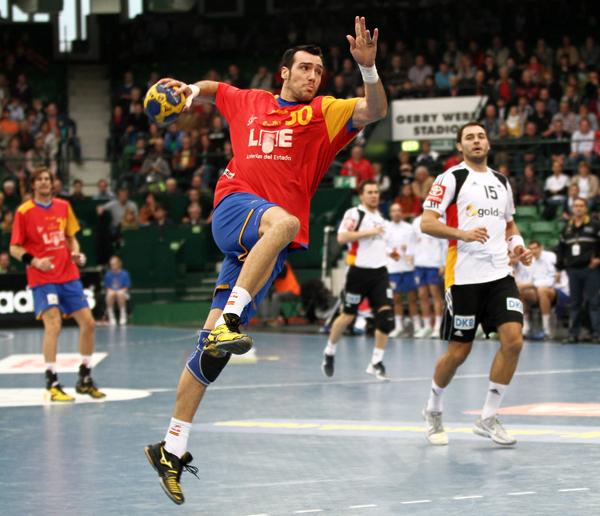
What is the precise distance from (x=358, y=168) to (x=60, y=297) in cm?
1379

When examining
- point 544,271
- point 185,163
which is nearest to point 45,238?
point 544,271

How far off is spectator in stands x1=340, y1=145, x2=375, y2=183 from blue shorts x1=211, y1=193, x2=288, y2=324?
18568mm

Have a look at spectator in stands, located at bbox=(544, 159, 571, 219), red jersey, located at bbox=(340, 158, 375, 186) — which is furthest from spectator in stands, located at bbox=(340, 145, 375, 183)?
spectator in stands, located at bbox=(544, 159, 571, 219)

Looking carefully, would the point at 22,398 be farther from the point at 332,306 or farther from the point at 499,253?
the point at 332,306

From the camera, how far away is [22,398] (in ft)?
41.9

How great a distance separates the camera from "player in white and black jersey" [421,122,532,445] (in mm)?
9211

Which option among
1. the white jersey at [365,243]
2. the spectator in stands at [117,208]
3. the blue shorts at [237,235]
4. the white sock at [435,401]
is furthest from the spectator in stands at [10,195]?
the blue shorts at [237,235]

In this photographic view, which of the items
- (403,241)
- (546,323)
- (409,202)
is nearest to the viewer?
(546,323)

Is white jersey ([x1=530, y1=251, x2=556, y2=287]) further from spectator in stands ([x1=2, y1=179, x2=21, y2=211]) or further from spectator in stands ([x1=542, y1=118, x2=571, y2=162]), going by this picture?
spectator in stands ([x1=2, y1=179, x2=21, y2=211])

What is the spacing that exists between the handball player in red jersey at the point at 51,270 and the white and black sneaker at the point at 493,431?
4805 millimetres

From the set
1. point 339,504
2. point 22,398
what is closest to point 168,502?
point 339,504

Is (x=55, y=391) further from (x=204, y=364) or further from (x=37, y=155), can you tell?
(x=37, y=155)

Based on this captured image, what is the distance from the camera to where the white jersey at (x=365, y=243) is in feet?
50.9

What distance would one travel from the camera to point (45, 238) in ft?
41.9
